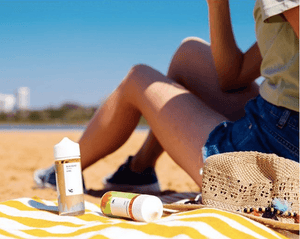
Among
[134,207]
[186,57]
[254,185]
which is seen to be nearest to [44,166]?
[186,57]

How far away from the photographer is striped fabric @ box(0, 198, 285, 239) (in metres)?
0.75

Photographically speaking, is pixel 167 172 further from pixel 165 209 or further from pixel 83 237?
pixel 83 237

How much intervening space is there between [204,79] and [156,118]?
374 mm

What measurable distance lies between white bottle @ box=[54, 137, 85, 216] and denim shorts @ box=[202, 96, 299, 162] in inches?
15.5

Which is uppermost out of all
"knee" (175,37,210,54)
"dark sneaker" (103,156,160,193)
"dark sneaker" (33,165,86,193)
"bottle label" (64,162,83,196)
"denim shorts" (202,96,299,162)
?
"knee" (175,37,210,54)

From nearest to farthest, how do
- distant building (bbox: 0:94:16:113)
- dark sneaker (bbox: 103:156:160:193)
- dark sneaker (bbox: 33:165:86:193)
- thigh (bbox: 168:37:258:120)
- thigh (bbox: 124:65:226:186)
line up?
thigh (bbox: 124:65:226:186), thigh (bbox: 168:37:258:120), dark sneaker (bbox: 33:165:86:193), dark sneaker (bbox: 103:156:160:193), distant building (bbox: 0:94:16:113)

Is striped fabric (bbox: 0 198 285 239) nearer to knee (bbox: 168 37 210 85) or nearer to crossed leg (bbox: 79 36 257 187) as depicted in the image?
crossed leg (bbox: 79 36 257 187)

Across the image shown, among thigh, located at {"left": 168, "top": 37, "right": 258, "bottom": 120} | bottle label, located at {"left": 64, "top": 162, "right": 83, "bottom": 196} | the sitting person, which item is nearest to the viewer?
bottle label, located at {"left": 64, "top": 162, "right": 83, "bottom": 196}

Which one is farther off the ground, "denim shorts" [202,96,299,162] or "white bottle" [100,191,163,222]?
"denim shorts" [202,96,299,162]

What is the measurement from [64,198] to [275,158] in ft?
1.77

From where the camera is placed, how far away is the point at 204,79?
1639mm

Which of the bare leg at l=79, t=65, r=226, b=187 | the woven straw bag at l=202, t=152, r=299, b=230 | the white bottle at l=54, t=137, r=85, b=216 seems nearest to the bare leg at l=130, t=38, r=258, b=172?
the bare leg at l=79, t=65, r=226, b=187

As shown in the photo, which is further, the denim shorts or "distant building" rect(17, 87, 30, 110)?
"distant building" rect(17, 87, 30, 110)

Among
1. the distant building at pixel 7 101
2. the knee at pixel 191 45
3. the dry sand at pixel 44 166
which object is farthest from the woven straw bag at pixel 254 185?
the distant building at pixel 7 101
